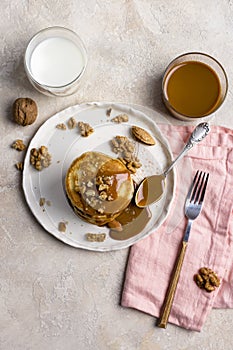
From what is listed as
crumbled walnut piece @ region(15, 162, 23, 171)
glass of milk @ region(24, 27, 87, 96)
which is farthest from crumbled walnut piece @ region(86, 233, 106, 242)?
glass of milk @ region(24, 27, 87, 96)

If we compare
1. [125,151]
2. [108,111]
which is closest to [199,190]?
[125,151]

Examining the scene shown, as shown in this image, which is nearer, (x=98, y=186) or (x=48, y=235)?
(x=98, y=186)

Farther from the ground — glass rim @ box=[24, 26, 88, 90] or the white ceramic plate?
glass rim @ box=[24, 26, 88, 90]

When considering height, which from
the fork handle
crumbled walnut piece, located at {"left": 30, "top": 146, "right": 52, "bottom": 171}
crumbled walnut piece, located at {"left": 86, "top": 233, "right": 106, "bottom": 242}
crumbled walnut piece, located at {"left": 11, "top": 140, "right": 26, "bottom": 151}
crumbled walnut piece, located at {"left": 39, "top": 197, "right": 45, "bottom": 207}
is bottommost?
the fork handle

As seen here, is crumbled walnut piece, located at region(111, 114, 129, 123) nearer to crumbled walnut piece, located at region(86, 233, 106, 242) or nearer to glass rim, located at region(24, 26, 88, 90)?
glass rim, located at region(24, 26, 88, 90)

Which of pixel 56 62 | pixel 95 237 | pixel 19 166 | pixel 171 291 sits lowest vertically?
pixel 171 291

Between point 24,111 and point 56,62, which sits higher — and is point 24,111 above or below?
below

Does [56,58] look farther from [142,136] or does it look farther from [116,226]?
[116,226]
